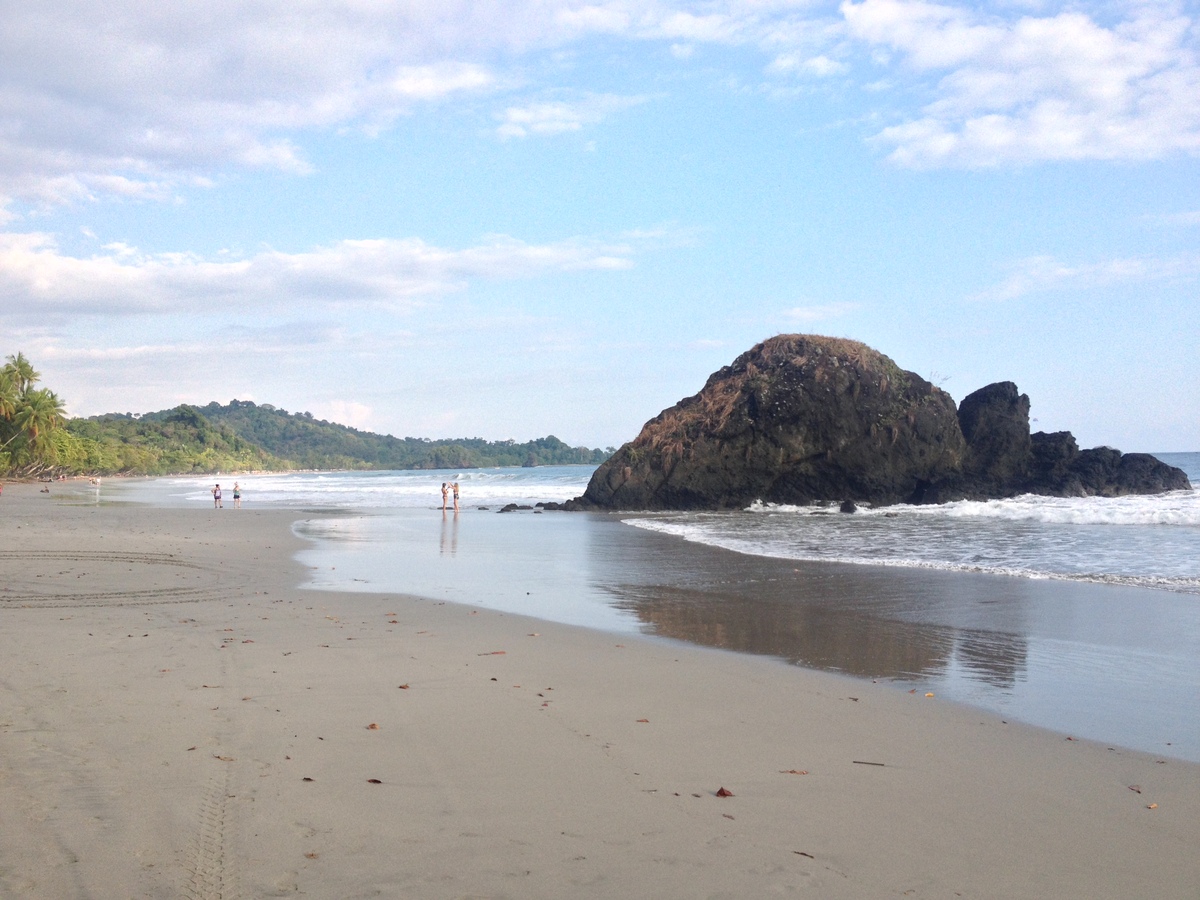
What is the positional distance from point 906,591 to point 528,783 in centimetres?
947

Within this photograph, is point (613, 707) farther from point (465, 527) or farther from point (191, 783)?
point (465, 527)

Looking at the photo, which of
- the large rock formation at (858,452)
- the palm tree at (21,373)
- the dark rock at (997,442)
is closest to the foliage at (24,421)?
the palm tree at (21,373)

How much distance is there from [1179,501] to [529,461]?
155m

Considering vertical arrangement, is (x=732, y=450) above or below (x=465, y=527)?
above

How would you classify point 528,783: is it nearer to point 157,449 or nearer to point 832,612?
point 832,612

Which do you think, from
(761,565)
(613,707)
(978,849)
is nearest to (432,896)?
(978,849)

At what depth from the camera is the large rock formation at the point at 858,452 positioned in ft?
110

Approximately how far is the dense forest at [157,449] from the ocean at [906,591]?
179 feet

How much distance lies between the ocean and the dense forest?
54.4 m

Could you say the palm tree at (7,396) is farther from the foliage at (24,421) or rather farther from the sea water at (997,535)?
the sea water at (997,535)

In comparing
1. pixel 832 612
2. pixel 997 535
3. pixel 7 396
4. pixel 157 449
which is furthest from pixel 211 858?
pixel 157 449

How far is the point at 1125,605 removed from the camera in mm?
10797

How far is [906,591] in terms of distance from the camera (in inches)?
489

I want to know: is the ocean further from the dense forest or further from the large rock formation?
the dense forest
